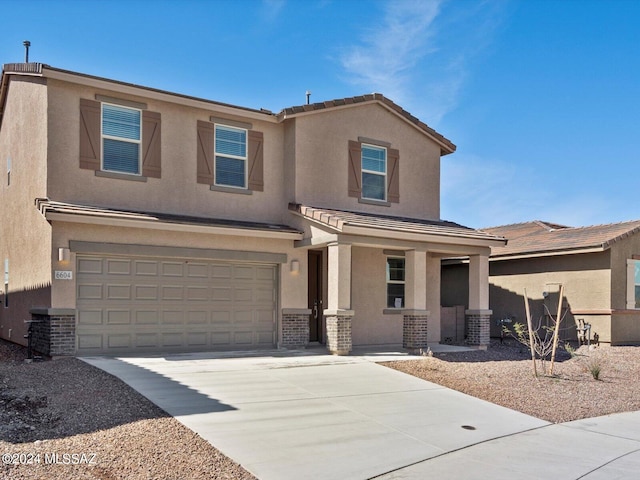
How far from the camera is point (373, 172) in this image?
55.2 ft

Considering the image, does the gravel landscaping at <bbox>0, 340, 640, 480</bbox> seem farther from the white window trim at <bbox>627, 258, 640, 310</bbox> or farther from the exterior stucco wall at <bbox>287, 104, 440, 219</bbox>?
the exterior stucco wall at <bbox>287, 104, 440, 219</bbox>

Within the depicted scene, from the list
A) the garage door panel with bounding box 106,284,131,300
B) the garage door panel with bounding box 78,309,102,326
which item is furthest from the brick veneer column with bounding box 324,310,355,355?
the garage door panel with bounding box 78,309,102,326

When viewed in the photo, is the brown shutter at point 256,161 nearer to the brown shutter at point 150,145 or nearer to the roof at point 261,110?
the roof at point 261,110

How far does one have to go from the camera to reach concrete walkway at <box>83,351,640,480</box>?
669 cm

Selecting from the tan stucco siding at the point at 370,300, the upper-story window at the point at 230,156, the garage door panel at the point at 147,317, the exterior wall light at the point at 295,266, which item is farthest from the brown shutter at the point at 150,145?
the tan stucco siding at the point at 370,300

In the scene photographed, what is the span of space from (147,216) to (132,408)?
5.93 meters

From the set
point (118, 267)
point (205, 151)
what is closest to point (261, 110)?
point (205, 151)

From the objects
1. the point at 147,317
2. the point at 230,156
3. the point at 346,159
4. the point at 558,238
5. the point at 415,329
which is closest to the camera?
the point at 147,317

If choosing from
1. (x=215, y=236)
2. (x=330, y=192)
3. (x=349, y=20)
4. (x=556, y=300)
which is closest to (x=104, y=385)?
(x=215, y=236)

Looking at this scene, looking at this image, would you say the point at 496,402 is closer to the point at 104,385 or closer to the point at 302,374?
the point at 302,374

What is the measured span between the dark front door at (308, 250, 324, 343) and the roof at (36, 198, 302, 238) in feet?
6.08

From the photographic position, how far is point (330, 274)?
1411 centimetres

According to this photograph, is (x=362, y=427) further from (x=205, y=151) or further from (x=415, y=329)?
(x=205, y=151)

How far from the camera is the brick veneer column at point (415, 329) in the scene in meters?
14.9
